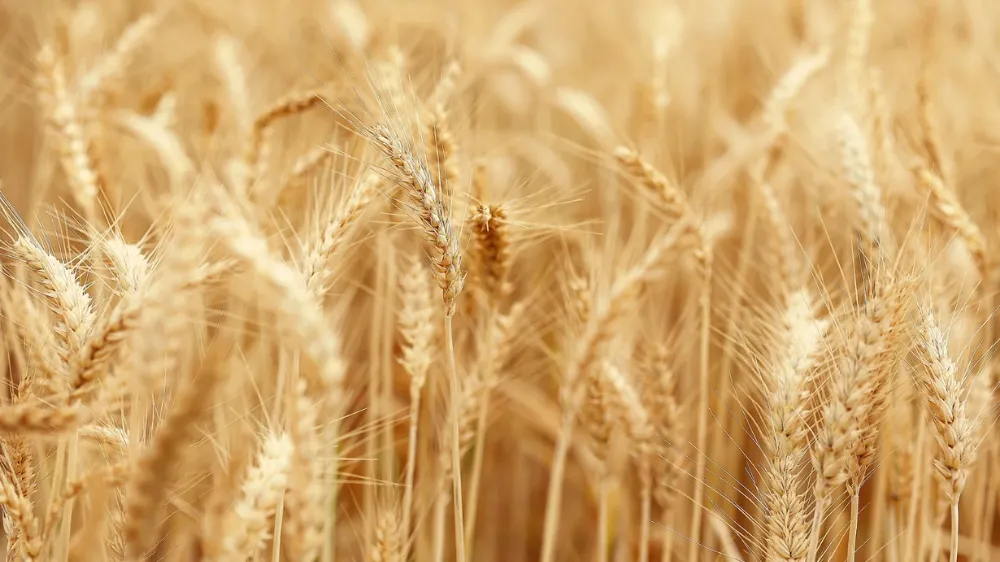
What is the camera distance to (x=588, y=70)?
3.64 meters

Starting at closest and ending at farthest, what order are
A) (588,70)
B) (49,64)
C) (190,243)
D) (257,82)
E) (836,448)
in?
(190,243) < (836,448) < (49,64) < (257,82) < (588,70)

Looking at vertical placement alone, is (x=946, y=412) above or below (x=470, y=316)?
below

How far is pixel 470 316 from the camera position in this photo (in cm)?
142

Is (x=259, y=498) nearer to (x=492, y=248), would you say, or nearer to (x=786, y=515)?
(x=492, y=248)

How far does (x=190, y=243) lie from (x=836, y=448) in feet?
2.82

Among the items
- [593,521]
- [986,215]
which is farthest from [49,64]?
[986,215]

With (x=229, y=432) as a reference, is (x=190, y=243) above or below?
above

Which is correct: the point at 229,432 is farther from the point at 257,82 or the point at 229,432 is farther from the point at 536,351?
the point at 257,82

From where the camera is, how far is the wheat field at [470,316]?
899mm

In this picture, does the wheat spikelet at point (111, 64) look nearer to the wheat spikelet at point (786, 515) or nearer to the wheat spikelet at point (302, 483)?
the wheat spikelet at point (302, 483)

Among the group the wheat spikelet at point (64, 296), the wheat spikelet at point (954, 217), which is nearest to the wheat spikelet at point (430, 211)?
the wheat spikelet at point (64, 296)

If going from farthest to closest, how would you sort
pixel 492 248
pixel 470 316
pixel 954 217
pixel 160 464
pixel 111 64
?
pixel 111 64
pixel 470 316
pixel 954 217
pixel 492 248
pixel 160 464

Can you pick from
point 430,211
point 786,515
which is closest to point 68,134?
point 430,211

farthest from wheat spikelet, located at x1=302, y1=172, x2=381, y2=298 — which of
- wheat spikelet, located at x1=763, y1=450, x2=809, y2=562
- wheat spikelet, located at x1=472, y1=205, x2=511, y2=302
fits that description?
wheat spikelet, located at x1=763, y1=450, x2=809, y2=562
